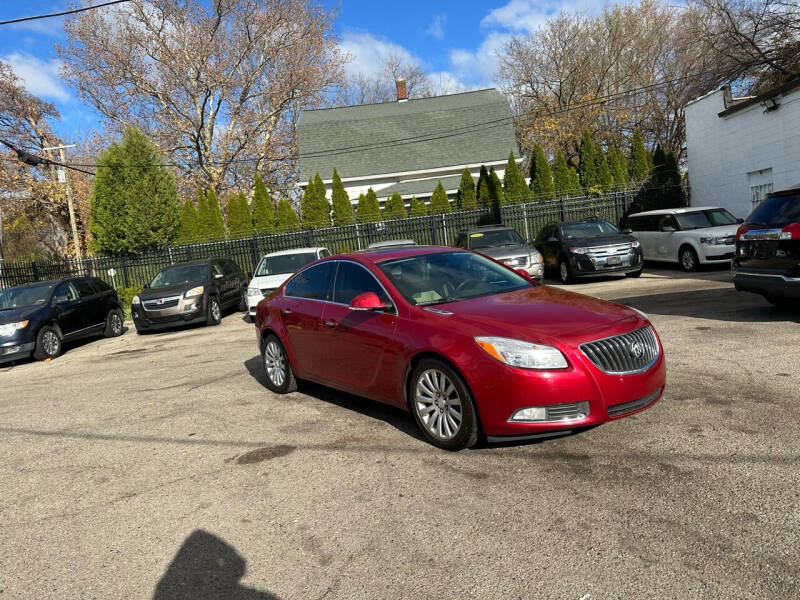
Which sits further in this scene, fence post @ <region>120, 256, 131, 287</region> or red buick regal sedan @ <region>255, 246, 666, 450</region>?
fence post @ <region>120, 256, 131, 287</region>

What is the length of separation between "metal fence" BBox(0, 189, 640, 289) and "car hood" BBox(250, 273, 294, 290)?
1083 cm

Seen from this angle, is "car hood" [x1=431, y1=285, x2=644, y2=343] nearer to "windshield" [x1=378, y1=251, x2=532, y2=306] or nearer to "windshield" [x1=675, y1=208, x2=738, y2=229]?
"windshield" [x1=378, y1=251, x2=532, y2=306]

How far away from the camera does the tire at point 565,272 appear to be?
602 inches

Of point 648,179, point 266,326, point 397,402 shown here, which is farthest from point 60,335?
point 648,179

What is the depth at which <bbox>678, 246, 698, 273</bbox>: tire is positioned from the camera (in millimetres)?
14461

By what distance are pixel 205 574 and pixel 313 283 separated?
139 inches

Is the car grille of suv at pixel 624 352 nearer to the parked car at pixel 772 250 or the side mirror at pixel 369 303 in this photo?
the side mirror at pixel 369 303

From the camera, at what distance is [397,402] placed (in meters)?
4.97

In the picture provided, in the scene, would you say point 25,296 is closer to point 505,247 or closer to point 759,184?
point 505,247

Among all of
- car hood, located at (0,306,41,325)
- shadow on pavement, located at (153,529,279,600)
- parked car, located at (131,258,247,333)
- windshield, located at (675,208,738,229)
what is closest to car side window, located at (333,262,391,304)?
shadow on pavement, located at (153,529,279,600)

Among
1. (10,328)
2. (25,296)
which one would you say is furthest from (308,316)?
(25,296)

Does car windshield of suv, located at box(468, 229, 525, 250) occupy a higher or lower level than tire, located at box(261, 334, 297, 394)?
higher

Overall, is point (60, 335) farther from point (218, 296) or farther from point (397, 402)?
point (397, 402)

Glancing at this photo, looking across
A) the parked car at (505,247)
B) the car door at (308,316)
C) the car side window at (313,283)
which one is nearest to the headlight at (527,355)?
the car door at (308,316)
